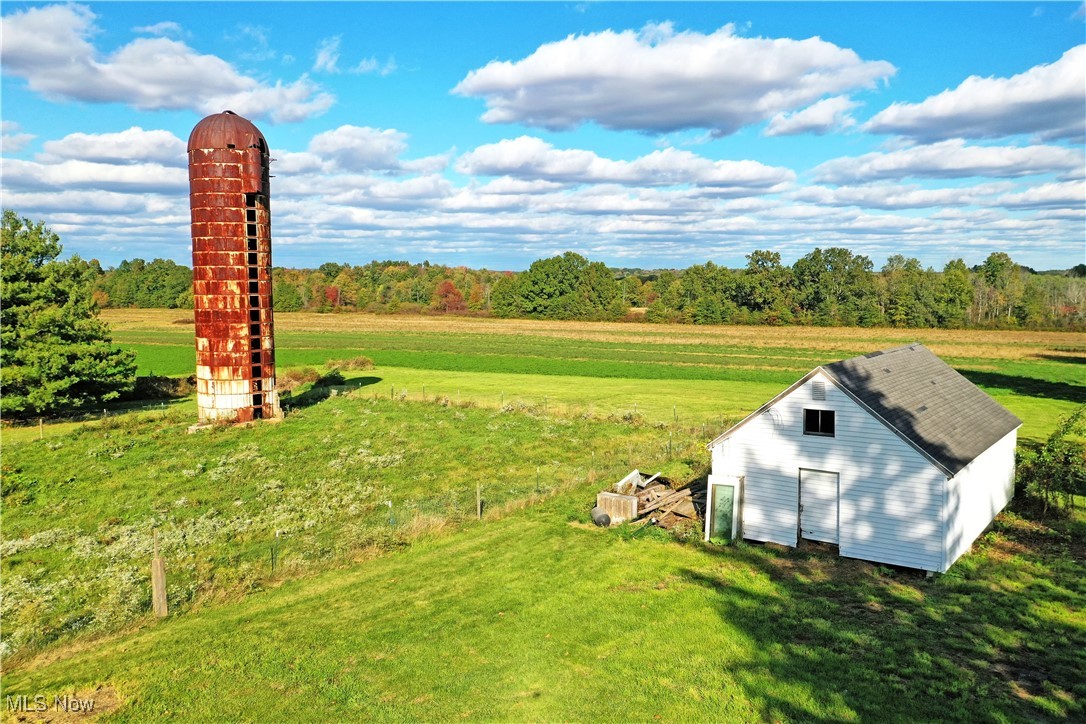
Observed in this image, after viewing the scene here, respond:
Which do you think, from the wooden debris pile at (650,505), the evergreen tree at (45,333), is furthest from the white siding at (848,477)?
the evergreen tree at (45,333)

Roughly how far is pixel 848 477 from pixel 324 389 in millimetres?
47268

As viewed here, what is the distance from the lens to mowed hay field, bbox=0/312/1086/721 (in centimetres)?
1430

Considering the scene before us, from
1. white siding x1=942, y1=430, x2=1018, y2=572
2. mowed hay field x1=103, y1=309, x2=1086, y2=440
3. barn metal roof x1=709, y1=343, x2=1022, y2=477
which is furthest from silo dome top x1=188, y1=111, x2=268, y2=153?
white siding x1=942, y1=430, x2=1018, y2=572

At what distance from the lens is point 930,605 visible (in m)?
18.2

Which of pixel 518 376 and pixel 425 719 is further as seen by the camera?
pixel 518 376

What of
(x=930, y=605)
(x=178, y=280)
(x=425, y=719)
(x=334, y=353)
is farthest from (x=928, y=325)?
(x=178, y=280)

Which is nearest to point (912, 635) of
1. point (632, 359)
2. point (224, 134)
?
point (224, 134)

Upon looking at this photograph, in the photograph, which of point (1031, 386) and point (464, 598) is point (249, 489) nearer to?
point (464, 598)

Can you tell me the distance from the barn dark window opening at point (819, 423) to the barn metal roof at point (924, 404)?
92cm

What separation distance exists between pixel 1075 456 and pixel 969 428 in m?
6.06

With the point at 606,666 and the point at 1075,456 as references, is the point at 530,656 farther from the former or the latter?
the point at 1075,456

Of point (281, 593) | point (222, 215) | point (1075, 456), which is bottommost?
point (281, 593)

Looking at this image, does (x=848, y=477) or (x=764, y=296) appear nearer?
(x=848, y=477)

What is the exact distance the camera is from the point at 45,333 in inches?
1781
